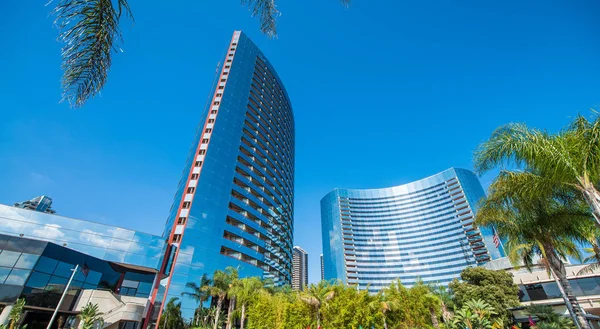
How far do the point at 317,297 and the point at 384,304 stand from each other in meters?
8.29

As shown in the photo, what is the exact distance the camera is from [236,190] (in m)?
52.8

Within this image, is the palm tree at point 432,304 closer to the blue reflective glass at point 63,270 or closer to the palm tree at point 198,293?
the palm tree at point 198,293

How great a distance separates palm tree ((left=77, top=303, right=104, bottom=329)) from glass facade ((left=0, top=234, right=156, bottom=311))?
8.64 feet

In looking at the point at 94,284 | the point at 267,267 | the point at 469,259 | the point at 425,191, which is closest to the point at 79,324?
the point at 94,284

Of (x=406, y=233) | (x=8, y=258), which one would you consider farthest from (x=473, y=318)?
(x=406, y=233)

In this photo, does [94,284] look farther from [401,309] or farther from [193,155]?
[401,309]

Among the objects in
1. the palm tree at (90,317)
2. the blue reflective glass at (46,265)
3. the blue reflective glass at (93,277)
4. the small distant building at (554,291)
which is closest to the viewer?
the blue reflective glass at (46,265)

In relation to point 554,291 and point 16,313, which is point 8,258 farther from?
point 554,291

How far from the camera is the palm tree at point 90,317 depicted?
1055 inches

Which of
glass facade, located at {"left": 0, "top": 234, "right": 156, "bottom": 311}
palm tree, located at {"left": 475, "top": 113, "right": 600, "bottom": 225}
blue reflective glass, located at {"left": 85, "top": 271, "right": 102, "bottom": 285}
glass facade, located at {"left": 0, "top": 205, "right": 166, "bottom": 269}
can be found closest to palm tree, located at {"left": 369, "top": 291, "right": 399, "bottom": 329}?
palm tree, located at {"left": 475, "top": 113, "right": 600, "bottom": 225}

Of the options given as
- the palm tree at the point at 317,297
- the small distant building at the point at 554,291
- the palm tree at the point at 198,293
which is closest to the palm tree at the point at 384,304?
the palm tree at the point at 317,297

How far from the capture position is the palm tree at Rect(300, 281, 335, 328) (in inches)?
903

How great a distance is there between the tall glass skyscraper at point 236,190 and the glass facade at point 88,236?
3.28m

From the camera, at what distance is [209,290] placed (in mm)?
34719
